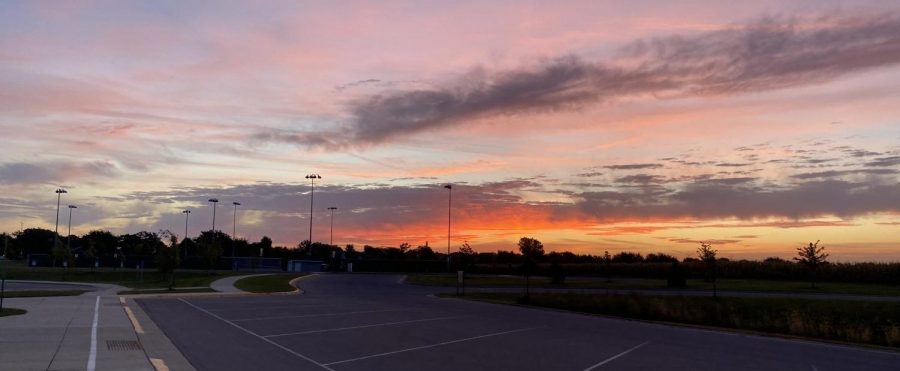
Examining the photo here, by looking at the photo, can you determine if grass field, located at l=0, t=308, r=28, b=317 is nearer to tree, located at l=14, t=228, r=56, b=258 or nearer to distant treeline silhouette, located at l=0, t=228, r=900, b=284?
distant treeline silhouette, located at l=0, t=228, r=900, b=284

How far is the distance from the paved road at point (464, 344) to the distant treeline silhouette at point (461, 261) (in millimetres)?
29326

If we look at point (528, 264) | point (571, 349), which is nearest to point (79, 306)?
point (571, 349)

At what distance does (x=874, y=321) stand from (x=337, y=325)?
19.3 m

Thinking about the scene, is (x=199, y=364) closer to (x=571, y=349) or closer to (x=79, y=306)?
(x=571, y=349)

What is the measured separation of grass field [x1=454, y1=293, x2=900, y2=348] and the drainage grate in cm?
1807

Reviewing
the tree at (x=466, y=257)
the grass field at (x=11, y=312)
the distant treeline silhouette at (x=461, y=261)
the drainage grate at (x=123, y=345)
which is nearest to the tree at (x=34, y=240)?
the distant treeline silhouette at (x=461, y=261)

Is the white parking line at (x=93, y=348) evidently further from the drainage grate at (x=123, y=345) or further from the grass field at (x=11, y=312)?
the grass field at (x=11, y=312)

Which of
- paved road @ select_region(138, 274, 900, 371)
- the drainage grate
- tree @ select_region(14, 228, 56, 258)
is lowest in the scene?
paved road @ select_region(138, 274, 900, 371)

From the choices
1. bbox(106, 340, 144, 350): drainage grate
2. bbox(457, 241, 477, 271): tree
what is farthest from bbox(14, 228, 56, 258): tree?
bbox(106, 340, 144, 350): drainage grate

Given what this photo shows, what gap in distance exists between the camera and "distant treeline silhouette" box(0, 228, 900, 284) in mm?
62188

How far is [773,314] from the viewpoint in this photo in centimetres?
2711

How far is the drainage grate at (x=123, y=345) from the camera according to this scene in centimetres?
1431

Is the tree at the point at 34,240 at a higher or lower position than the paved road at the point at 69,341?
higher

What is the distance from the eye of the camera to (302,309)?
26.8 metres
